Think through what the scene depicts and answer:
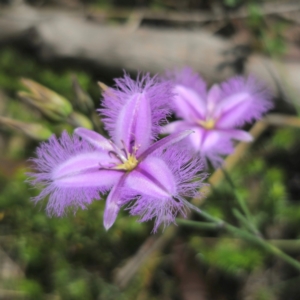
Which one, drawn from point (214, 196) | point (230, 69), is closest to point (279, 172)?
point (214, 196)

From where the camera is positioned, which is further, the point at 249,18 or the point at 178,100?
the point at 249,18

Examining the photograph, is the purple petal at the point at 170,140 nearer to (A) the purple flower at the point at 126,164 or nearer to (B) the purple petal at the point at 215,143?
(A) the purple flower at the point at 126,164

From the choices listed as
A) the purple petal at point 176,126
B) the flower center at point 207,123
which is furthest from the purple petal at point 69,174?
the flower center at point 207,123

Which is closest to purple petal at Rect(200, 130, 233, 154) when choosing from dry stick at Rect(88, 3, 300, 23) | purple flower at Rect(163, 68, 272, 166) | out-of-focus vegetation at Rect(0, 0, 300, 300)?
purple flower at Rect(163, 68, 272, 166)

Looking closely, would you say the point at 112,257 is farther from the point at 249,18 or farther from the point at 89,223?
the point at 249,18

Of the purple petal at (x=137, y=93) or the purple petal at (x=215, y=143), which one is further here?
the purple petal at (x=215, y=143)

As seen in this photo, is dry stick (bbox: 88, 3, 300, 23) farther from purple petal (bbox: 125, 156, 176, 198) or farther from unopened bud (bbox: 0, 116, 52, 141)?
purple petal (bbox: 125, 156, 176, 198)
